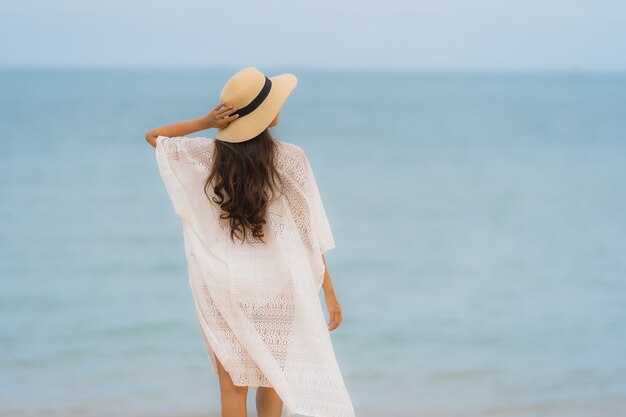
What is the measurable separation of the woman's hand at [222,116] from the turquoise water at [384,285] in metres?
1.97

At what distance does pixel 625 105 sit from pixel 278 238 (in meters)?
32.9

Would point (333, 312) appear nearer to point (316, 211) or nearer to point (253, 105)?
point (316, 211)

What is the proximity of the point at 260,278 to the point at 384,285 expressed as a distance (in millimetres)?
4618

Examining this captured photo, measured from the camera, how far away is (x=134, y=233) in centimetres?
966

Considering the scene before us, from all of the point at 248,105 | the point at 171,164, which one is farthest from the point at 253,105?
the point at 171,164

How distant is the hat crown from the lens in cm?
282

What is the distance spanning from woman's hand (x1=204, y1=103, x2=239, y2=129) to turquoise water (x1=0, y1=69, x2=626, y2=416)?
77.5 inches

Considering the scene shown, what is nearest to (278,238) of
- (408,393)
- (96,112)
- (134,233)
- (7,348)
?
(408,393)

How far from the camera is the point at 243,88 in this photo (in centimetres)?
282

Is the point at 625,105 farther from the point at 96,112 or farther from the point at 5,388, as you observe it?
the point at 5,388

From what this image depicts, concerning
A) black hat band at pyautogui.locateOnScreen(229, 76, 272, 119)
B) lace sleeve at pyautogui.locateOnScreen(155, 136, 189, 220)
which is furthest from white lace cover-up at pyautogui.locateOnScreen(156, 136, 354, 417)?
black hat band at pyautogui.locateOnScreen(229, 76, 272, 119)

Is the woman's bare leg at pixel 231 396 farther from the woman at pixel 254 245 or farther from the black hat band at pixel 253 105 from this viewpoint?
the black hat band at pixel 253 105

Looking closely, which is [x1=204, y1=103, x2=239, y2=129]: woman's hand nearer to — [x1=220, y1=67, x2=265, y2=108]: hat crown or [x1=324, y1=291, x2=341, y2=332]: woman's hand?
[x1=220, y1=67, x2=265, y2=108]: hat crown

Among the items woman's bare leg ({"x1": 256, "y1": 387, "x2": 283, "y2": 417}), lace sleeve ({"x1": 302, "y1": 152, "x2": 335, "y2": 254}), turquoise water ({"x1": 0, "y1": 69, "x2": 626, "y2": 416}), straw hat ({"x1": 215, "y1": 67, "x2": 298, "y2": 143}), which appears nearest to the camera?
straw hat ({"x1": 215, "y1": 67, "x2": 298, "y2": 143})
